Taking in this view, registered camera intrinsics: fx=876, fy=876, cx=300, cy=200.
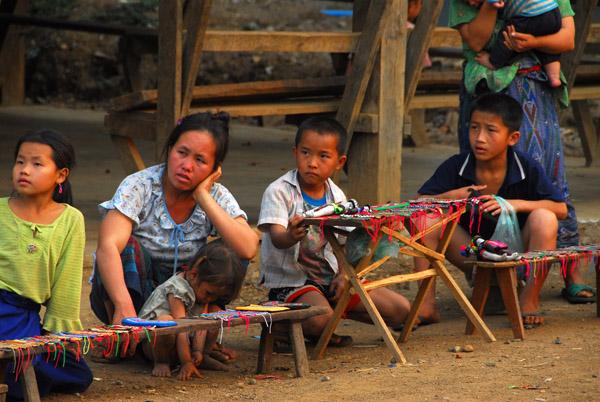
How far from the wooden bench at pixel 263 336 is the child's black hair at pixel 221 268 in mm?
201

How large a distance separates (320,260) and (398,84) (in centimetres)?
223

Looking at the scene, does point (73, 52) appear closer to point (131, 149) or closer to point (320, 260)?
point (131, 149)

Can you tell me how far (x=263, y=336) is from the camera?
145 inches

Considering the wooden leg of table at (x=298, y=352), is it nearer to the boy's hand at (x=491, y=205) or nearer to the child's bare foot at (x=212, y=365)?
the child's bare foot at (x=212, y=365)

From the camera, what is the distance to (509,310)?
4.18 meters

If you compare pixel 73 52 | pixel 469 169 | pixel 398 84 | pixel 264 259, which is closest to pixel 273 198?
pixel 264 259

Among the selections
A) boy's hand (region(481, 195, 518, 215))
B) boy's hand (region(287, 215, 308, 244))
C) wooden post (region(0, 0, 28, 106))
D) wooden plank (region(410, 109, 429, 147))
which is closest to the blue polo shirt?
boy's hand (region(481, 195, 518, 215))

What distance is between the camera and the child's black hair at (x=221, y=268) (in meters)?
3.56

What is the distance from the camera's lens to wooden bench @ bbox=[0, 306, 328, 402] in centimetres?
291

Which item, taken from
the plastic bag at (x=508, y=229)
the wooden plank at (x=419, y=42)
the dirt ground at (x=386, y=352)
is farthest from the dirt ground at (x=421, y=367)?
the wooden plank at (x=419, y=42)

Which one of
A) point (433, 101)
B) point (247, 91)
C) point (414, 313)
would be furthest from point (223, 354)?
point (433, 101)

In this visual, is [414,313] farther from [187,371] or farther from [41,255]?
[41,255]

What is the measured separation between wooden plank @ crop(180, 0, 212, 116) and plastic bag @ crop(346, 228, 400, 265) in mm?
1746

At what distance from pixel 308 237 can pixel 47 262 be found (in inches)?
53.2
